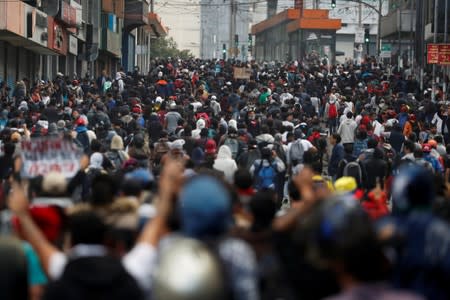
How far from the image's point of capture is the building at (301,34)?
315ft

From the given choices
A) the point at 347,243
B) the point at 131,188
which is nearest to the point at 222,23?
the point at 131,188

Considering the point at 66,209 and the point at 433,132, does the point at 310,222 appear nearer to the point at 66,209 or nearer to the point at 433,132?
the point at 66,209

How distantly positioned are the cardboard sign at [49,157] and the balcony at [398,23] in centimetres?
4935

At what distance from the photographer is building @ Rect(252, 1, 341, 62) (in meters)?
95.9

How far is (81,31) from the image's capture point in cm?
5634

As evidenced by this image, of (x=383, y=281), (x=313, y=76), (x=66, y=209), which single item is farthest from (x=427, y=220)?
(x=313, y=76)

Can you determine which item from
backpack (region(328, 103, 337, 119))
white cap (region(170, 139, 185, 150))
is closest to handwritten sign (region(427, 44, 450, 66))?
backpack (region(328, 103, 337, 119))

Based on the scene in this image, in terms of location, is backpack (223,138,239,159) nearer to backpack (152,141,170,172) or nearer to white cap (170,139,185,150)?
white cap (170,139,185,150)

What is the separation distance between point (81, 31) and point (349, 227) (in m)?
51.6

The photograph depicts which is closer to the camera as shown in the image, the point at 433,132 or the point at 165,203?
the point at 165,203

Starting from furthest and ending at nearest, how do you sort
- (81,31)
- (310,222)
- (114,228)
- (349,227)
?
(81,31) < (114,228) < (310,222) < (349,227)

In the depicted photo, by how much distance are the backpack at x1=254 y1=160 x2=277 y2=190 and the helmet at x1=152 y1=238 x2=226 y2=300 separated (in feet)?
40.8

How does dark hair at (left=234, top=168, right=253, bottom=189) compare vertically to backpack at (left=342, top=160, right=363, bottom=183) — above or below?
above

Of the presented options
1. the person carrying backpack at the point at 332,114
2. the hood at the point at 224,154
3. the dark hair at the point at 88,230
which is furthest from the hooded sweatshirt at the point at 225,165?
the person carrying backpack at the point at 332,114
